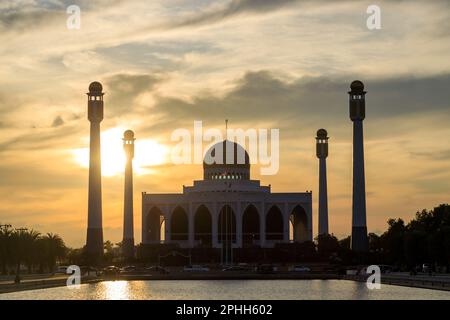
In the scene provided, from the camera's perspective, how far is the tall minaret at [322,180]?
18912cm

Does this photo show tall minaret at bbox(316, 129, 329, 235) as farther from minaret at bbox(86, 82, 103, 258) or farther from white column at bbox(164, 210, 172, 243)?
minaret at bbox(86, 82, 103, 258)

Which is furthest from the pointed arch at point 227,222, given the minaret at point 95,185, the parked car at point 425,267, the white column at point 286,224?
the parked car at point 425,267

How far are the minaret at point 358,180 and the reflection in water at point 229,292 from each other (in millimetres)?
43528

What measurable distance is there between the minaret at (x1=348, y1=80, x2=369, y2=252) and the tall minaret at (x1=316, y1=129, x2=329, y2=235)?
22276 millimetres

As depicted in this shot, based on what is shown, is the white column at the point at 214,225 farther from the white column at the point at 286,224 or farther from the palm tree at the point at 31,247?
the palm tree at the point at 31,247

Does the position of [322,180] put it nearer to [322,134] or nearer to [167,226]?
[322,134]

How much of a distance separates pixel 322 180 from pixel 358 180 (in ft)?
79.4

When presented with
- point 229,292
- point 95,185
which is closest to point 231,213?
point 95,185

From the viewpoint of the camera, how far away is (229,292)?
338 ft
